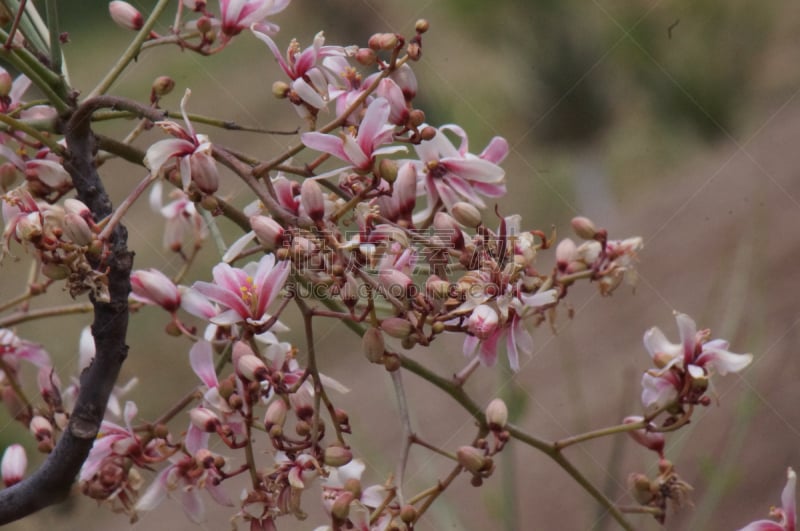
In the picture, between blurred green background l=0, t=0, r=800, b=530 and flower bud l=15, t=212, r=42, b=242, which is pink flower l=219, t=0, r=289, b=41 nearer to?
flower bud l=15, t=212, r=42, b=242

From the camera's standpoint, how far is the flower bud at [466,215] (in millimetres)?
324

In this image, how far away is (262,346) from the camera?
459 millimetres

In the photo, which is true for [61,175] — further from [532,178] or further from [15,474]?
[532,178]

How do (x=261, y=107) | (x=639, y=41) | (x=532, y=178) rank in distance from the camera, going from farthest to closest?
1. (x=261, y=107)
2. (x=532, y=178)
3. (x=639, y=41)

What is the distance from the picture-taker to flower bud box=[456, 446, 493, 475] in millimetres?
315

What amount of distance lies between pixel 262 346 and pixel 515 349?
0.53 feet

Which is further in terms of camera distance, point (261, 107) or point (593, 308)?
point (261, 107)

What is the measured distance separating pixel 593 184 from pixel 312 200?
1311mm

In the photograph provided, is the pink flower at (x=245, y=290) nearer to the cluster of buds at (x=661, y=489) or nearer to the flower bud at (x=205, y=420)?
the flower bud at (x=205, y=420)

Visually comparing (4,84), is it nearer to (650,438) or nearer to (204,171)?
(204,171)

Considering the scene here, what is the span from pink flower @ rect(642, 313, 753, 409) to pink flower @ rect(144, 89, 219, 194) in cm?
17

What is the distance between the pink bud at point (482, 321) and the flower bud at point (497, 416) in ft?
0.11

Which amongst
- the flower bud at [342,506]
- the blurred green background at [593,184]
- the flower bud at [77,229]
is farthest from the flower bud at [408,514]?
the blurred green background at [593,184]

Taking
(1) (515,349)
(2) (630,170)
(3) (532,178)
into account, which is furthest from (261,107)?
(1) (515,349)
